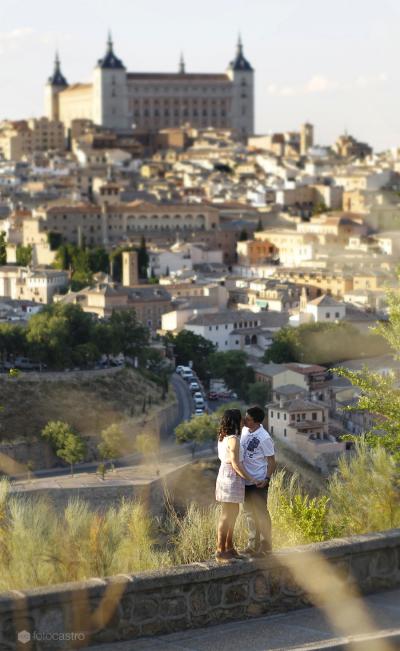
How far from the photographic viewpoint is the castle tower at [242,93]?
196 ft

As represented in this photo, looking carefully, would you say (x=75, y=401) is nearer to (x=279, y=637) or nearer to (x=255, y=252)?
(x=255, y=252)

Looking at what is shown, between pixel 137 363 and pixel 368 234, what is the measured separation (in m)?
13.5

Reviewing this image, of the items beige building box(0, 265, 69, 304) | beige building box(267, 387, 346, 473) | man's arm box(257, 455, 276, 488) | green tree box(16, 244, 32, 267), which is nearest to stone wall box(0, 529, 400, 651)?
man's arm box(257, 455, 276, 488)

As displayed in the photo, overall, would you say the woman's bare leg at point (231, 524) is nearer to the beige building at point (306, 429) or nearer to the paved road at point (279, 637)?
the paved road at point (279, 637)

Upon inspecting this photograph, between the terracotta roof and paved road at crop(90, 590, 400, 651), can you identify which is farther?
the terracotta roof

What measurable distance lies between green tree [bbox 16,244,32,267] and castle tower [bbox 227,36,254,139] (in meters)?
28.4

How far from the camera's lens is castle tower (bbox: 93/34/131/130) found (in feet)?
185

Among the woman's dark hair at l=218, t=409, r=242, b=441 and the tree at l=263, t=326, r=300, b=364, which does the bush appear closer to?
the woman's dark hair at l=218, t=409, r=242, b=441

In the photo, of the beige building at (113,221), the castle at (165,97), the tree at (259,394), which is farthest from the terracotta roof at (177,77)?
the tree at (259,394)

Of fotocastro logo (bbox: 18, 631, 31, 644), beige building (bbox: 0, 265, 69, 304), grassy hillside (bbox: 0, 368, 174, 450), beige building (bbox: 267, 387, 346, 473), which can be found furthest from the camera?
beige building (bbox: 0, 265, 69, 304)

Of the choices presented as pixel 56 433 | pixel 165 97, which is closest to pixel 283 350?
pixel 56 433

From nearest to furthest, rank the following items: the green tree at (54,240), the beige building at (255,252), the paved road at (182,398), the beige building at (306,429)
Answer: the beige building at (306,429) → the paved road at (182,398) → the green tree at (54,240) → the beige building at (255,252)

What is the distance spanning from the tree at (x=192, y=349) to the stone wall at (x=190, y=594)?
19.3 metres

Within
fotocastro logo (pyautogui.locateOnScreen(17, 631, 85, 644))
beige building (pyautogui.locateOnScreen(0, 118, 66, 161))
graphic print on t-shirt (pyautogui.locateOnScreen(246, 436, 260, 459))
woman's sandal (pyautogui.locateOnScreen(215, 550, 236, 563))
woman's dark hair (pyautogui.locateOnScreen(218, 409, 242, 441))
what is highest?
woman's dark hair (pyautogui.locateOnScreen(218, 409, 242, 441))
